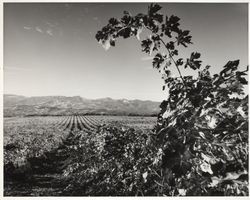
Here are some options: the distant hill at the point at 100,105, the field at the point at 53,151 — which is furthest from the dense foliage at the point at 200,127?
the distant hill at the point at 100,105

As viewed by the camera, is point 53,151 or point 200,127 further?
point 53,151

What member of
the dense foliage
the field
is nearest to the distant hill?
the field

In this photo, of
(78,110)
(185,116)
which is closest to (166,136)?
(185,116)

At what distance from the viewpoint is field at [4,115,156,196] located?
496cm

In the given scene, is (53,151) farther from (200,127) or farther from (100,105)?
(200,127)

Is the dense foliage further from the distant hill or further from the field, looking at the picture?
the distant hill

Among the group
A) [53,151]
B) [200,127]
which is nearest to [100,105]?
[200,127]

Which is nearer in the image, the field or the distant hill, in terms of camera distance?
the distant hill

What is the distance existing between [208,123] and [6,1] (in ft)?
8.08

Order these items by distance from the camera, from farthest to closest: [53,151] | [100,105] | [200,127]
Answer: [53,151] → [100,105] → [200,127]

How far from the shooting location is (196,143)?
165 centimetres

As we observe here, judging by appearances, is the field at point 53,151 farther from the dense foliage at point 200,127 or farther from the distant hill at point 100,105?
the dense foliage at point 200,127

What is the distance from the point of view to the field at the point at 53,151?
4.96 m

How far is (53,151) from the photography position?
37.6ft
